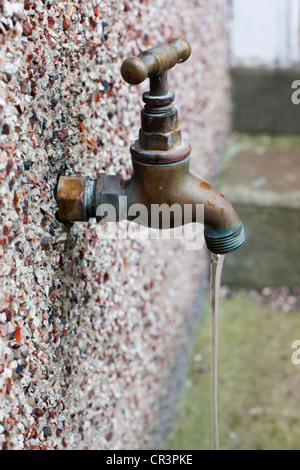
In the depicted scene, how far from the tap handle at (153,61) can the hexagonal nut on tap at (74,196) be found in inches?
9.1

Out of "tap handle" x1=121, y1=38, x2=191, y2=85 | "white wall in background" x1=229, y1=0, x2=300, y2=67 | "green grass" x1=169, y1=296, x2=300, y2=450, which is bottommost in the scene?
"green grass" x1=169, y1=296, x2=300, y2=450

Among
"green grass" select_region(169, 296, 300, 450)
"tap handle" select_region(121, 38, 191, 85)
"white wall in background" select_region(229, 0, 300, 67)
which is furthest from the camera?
"white wall in background" select_region(229, 0, 300, 67)

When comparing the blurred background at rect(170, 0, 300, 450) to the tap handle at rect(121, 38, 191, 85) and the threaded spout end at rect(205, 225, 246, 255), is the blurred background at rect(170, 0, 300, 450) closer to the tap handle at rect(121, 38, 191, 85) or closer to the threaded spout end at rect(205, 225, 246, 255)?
the threaded spout end at rect(205, 225, 246, 255)

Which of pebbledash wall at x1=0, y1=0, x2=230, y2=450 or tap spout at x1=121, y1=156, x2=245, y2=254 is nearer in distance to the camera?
→ pebbledash wall at x1=0, y1=0, x2=230, y2=450

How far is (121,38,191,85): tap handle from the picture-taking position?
0.84 meters

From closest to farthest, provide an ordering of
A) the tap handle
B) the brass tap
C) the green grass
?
the tap handle, the brass tap, the green grass

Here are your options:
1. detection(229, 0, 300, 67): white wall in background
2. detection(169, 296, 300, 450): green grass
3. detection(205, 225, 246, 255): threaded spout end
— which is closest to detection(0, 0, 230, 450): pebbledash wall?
detection(169, 296, 300, 450): green grass

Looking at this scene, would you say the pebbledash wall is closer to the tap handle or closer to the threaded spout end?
the tap handle

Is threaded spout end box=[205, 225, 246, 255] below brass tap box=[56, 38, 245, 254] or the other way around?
below

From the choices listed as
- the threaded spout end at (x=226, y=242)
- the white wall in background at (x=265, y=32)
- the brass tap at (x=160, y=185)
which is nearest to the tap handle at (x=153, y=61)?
the brass tap at (x=160, y=185)

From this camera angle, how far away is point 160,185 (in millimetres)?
999

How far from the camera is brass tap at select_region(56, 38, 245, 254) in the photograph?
38.0 inches

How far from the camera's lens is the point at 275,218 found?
2633mm
